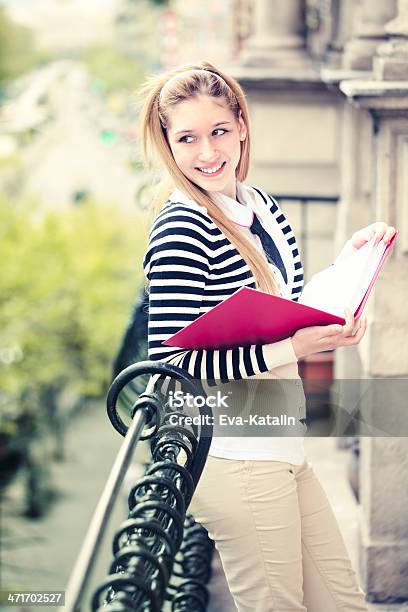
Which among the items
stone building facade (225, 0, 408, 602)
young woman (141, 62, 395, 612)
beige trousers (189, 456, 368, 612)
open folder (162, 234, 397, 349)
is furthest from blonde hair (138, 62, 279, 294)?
stone building facade (225, 0, 408, 602)

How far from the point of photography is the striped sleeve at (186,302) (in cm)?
255

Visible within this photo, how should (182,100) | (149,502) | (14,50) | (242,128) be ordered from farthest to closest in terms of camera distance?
(14,50)
(242,128)
(182,100)
(149,502)

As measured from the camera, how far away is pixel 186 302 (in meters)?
2.55

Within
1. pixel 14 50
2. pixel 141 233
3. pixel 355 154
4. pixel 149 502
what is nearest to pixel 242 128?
pixel 149 502

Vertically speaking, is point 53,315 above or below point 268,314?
below

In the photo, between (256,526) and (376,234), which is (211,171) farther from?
(256,526)

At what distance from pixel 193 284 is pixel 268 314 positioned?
0.60 feet

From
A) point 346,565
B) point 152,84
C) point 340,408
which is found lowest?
point 346,565

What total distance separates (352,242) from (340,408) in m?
0.87

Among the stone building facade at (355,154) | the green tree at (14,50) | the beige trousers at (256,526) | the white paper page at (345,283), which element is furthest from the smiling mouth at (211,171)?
the green tree at (14,50)

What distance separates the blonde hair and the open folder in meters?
0.14

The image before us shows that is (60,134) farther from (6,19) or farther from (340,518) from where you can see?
(340,518)

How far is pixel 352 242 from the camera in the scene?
9.68ft

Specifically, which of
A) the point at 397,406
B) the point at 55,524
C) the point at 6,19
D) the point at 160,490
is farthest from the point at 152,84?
the point at 6,19
